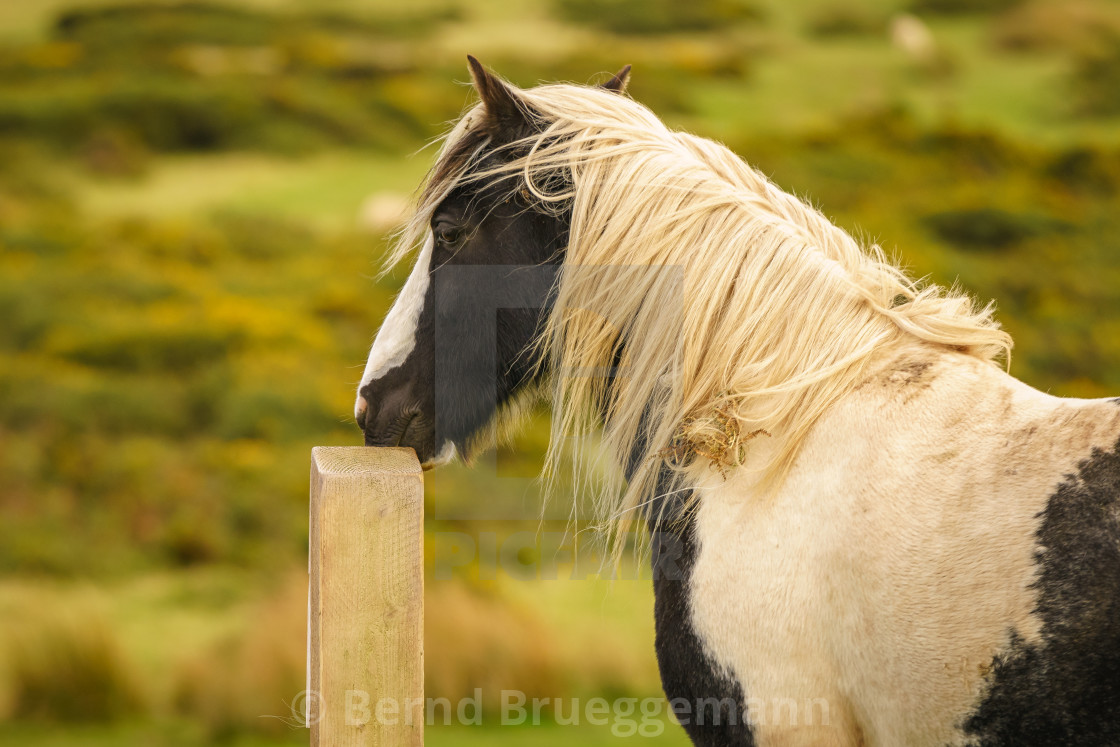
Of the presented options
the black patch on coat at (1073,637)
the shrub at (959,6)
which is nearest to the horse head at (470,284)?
the black patch on coat at (1073,637)

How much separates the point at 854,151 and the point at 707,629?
10.9m

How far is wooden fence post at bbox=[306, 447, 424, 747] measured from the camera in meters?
1.35

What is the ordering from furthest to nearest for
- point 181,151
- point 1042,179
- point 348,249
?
point 1042,179, point 181,151, point 348,249

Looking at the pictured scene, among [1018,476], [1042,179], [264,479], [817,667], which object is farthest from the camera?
[1042,179]

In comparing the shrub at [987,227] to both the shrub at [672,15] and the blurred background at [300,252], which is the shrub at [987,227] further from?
the shrub at [672,15]

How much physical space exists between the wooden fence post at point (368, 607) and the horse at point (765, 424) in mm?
478

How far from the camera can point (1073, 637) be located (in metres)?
1.19

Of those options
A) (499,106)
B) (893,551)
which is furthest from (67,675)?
(893,551)

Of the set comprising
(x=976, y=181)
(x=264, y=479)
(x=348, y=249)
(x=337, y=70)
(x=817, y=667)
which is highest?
(x=337, y=70)

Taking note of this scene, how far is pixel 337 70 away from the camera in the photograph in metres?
11.1

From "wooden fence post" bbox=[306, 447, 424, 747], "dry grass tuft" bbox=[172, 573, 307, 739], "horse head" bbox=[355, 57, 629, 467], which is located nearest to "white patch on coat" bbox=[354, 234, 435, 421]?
"horse head" bbox=[355, 57, 629, 467]

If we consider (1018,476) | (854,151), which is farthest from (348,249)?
(1018,476)

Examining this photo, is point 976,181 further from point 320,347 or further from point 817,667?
point 817,667

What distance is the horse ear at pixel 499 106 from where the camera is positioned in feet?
5.76
